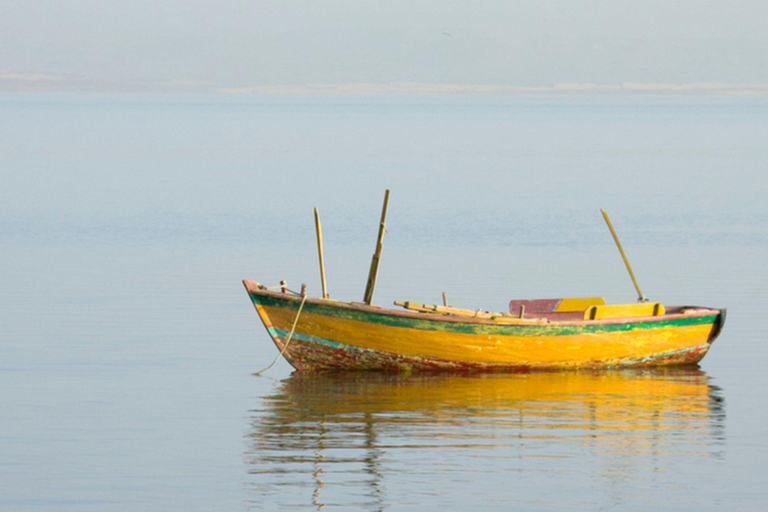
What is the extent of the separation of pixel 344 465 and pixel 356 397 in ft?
14.5

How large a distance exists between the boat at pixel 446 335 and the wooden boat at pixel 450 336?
15 mm

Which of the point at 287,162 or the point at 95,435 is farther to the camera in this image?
the point at 287,162

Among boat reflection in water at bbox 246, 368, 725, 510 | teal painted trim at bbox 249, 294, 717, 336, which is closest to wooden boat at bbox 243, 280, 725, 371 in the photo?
teal painted trim at bbox 249, 294, 717, 336

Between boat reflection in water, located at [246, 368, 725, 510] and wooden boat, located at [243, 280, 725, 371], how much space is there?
0.26 metres

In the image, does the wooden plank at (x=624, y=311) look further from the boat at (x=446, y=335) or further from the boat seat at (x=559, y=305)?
the boat seat at (x=559, y=305)

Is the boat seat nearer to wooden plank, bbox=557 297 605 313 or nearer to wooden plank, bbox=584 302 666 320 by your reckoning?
wooden plank, bbox=557 297 605 313

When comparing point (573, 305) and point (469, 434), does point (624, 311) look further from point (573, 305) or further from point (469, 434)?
point (469, 434)

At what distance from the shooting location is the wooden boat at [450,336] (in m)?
22.7

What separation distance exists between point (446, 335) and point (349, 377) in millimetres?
1582

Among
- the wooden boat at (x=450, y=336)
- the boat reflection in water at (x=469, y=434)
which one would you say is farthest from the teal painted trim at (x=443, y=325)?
the boat reflection in water at (x=469, y=434)

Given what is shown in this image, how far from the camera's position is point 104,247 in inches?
1778

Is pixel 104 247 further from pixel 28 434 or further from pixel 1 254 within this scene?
pixel 28 434

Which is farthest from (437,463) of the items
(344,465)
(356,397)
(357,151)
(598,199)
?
(357,151)

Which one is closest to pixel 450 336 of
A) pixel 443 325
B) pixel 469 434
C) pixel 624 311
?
pixel 443 325
